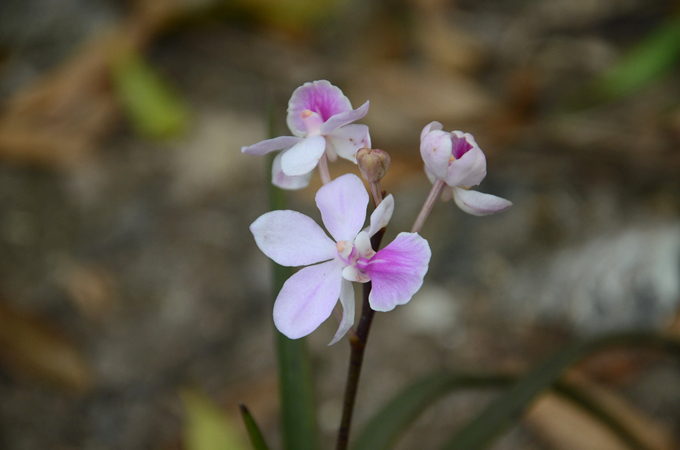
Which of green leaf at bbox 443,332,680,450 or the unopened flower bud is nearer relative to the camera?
the unopened flower bud

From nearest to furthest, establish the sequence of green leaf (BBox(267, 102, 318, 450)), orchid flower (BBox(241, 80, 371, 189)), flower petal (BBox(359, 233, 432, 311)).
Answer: flower petal (BBox(359, 233, 432, 311))
orchid flower (BBox(241, 80, 371, 189))
green leaf (BBox(267, 102, 318, 450))

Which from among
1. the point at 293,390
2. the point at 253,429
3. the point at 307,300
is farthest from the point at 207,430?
the point at 307,300

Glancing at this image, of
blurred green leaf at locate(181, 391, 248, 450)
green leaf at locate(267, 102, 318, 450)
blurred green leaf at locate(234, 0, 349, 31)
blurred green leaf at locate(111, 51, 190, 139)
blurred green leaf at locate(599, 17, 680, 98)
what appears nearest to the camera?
green leaf at locate(267, 102, 318, 450)

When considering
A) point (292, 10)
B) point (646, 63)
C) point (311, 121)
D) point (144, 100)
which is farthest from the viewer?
point (292, 10)

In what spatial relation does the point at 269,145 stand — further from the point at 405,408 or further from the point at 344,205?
the point at 405,408

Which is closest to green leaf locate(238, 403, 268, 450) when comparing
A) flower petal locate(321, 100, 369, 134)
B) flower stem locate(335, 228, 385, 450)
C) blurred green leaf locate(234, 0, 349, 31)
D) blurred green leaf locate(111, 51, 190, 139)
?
flower stem locate(335, 228, 385, 450)

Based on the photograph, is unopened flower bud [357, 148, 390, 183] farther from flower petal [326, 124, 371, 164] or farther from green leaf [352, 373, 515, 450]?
green leaf [352, 373, 515, 450]

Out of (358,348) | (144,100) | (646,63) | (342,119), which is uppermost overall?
(144,100)

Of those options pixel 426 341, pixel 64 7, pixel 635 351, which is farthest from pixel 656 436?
pixel 64 7
